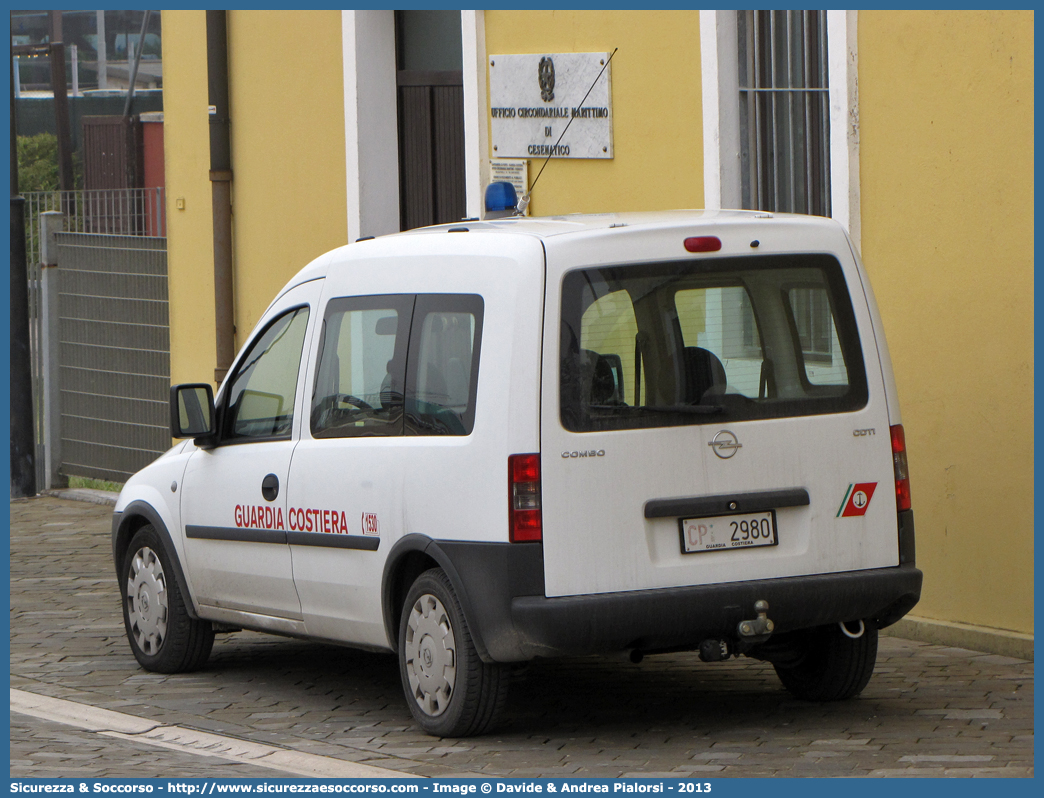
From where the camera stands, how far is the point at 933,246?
888 cm

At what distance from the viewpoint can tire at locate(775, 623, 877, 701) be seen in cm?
741

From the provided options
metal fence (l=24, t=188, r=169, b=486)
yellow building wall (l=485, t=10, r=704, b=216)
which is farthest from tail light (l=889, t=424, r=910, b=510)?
metal fence (l=24, t=188, r=169, b=486)

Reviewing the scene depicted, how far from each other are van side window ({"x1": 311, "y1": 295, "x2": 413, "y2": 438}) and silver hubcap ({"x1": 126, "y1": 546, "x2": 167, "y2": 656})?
1.52m

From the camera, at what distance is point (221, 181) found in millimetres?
14242

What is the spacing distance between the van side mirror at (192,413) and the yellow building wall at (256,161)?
16.9 feet

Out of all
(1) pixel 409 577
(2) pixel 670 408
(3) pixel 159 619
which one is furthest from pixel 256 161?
(2) pixel 670 408

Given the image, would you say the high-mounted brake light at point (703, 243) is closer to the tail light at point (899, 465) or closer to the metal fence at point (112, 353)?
the tail light at point (899, 465)

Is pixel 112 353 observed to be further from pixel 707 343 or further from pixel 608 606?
pixel 608 606

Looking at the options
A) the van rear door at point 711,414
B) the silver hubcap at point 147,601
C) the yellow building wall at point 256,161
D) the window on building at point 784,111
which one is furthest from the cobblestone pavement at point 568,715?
the yellow building wall at point 256,161

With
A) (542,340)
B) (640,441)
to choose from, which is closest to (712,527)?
(640,441)

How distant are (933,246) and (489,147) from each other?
3.79 metres

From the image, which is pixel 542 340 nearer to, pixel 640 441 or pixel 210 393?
pixel 640 441

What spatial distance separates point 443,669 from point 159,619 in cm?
218

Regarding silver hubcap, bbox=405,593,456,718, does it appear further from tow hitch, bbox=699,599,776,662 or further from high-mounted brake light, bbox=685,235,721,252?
high-mounted brake light, bbox=685,235,721,252
